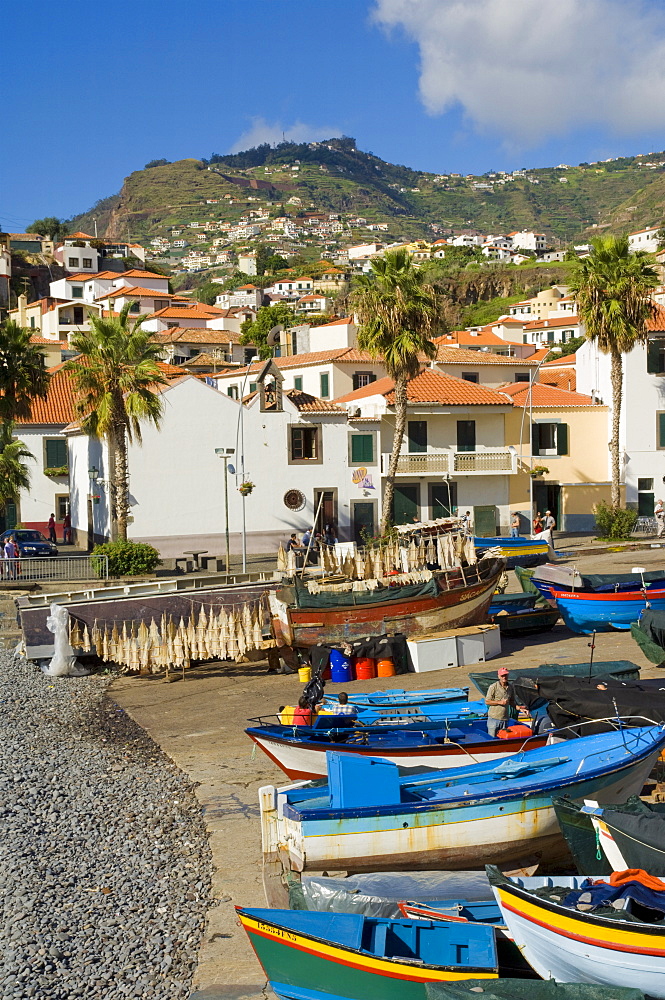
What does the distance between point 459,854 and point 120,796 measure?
259 inches

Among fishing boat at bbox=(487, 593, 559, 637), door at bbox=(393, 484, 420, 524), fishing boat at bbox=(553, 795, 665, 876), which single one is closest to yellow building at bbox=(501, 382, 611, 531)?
door at bbox=(393, 484, 420, 524)

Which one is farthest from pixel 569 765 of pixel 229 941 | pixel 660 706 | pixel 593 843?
pixel 229 941

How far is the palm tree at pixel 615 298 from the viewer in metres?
44.4

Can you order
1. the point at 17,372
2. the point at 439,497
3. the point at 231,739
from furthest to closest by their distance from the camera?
the point at 439,497
the point at 17,372
the point at 231,739

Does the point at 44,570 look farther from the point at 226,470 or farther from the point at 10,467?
the point at 10,467

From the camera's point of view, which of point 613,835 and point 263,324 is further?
point 263,324

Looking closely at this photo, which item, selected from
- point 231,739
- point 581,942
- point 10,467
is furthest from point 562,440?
point 581,942

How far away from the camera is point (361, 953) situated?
8.69 meters

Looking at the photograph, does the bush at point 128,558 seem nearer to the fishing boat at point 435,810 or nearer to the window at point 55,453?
the window at point 55,453

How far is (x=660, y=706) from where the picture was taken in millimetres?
14492

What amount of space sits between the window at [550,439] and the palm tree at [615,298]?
19.4 feet

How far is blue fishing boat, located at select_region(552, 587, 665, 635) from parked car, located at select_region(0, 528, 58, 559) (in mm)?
21241

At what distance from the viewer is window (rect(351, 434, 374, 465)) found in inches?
1708

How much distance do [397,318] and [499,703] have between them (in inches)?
1019
